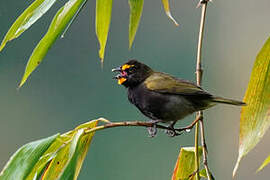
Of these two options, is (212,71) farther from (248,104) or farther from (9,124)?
(248,104)

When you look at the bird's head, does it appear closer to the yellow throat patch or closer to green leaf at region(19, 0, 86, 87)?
the yellow throat patch

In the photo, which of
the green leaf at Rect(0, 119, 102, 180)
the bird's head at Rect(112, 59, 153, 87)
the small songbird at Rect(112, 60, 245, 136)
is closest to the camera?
the green leaf at Rect(0, 119, 102, 180)

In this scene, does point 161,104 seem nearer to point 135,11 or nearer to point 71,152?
point 135,11

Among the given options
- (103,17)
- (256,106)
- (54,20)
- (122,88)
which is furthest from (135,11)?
(122,88)

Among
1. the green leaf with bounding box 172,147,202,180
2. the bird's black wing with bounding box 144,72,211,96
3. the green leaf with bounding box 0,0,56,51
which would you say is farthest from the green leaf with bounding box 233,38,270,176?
the bird's black wing with bounding box 144,72,211,96

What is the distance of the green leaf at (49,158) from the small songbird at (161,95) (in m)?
0.74

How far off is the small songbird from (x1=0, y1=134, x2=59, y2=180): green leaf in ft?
2.81

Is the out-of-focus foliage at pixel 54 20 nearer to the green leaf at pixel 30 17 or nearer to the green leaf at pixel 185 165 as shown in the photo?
the green leaf at pixel 30 17

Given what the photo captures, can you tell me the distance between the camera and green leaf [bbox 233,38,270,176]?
56.4 inches

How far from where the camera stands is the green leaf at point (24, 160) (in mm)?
1332

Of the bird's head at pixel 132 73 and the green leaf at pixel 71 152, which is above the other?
the bird's head at pixel 132 73

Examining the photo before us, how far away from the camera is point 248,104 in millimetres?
1465

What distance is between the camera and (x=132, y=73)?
2.48m

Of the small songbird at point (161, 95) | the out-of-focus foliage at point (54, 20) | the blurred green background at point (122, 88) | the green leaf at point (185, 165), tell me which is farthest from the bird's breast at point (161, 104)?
the blurred green background at point (122, 88)
